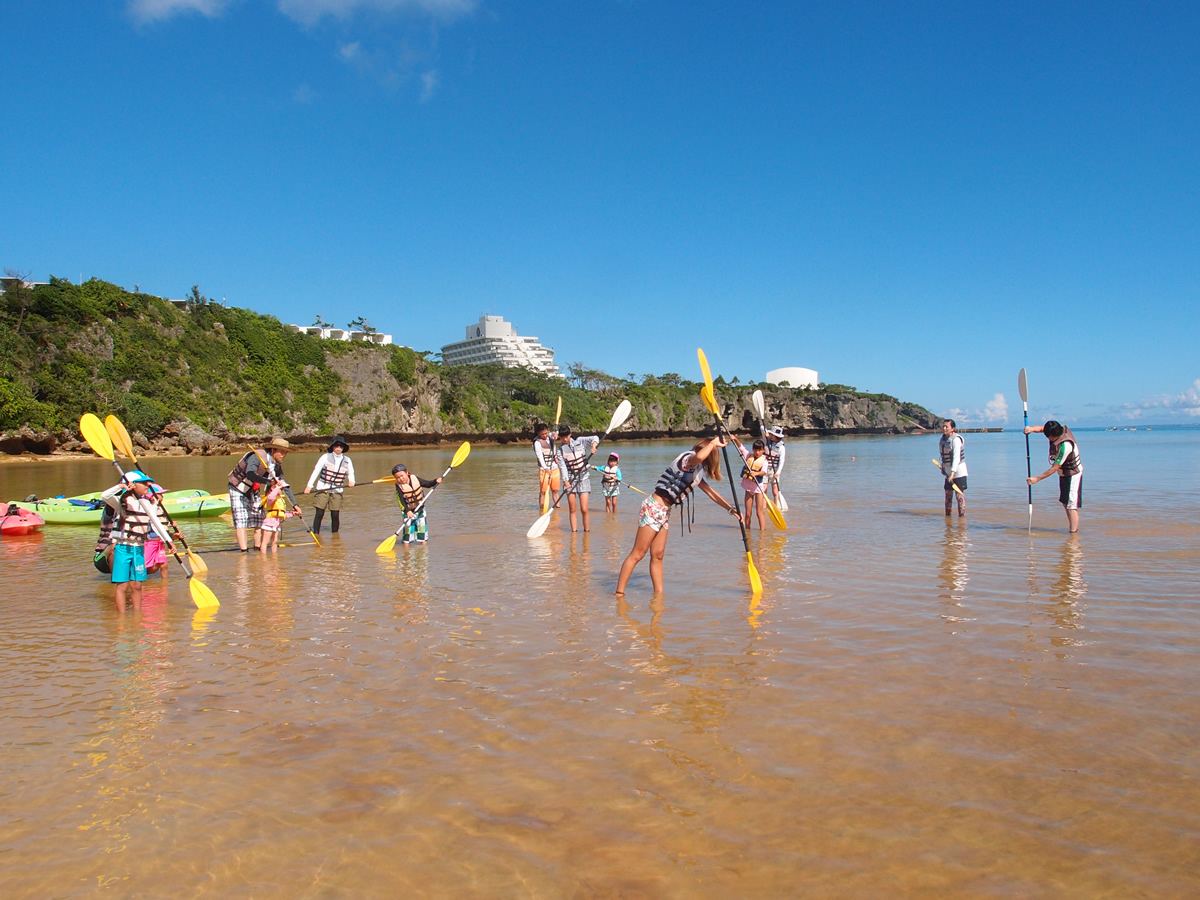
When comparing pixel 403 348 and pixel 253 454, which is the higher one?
pixel 403 348

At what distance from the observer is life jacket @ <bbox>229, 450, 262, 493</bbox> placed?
35.0 feet

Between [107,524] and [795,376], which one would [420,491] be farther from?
[795,376]

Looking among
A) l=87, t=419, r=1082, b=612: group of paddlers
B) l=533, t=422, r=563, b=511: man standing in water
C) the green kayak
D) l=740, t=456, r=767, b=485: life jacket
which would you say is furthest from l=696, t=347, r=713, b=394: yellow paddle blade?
the green kayak

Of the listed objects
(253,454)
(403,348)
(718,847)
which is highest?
(403,348)

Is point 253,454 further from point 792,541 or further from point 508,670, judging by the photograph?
point 792,541

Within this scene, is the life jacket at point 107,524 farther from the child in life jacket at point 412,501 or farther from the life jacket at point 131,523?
the child in life jacket at point 412,501

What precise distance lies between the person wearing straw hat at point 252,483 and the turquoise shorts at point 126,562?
2837mm

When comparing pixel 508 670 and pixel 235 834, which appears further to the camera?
pixel 508 670

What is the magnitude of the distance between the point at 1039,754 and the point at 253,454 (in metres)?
10.1

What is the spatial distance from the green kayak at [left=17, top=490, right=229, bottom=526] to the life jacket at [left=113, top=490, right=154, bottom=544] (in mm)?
7664

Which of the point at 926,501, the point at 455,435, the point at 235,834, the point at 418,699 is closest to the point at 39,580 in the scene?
the point at 418,699

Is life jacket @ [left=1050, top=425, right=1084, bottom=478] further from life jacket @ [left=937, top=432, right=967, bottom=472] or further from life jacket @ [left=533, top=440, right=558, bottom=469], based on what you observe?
life jacket @ [left=533, top=440, right=558, bottom=469]

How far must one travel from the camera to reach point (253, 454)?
10703 millimetres

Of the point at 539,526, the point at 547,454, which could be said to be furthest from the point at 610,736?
the point at 547,454
